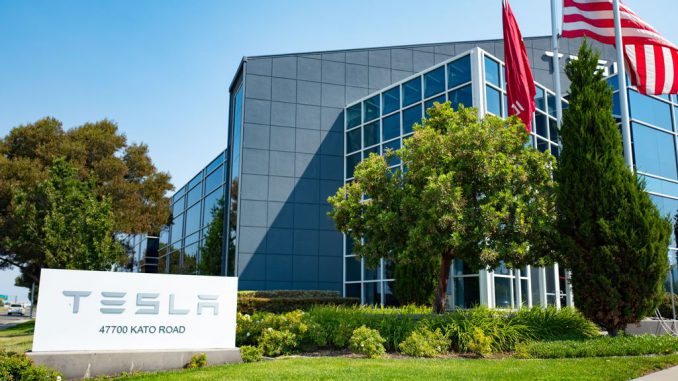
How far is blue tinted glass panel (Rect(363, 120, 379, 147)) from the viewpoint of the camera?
2816 centimetres

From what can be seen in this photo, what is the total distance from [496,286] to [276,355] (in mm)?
10773

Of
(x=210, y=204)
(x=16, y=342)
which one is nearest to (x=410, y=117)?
(x=210, y=204)

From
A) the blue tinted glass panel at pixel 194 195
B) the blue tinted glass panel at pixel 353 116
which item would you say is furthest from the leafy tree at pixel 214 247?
the blue tinted glass panel at pixel 353 116

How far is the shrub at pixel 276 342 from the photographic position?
1259 cm

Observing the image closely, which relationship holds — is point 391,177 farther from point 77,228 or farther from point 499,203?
point 77,228

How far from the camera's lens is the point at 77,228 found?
2184cm

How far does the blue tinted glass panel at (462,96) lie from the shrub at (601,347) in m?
12.2

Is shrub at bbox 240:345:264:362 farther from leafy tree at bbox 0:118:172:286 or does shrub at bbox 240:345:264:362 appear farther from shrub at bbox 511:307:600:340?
leafy tree at bbox 0:118:172:286

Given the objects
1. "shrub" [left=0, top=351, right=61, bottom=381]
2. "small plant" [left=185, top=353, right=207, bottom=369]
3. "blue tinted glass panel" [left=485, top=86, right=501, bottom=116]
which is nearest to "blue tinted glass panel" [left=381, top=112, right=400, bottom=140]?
"blue tinted glass panel" [left=485, top=86, right=501, bottom=116]

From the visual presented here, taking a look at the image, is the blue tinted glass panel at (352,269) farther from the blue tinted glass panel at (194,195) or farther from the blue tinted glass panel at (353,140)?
the blue tinted glass panel at (194,195)

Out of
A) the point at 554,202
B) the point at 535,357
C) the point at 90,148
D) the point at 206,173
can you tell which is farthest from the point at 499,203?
the point at 206,173

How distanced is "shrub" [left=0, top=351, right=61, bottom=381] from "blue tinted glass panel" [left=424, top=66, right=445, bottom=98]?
749 inches

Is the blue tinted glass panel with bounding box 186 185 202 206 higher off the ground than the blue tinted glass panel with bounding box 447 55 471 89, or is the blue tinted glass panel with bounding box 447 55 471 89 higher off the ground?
the blue tinted glass panel with bounding box 447 55 471 89

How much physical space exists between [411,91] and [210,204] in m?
15.6
